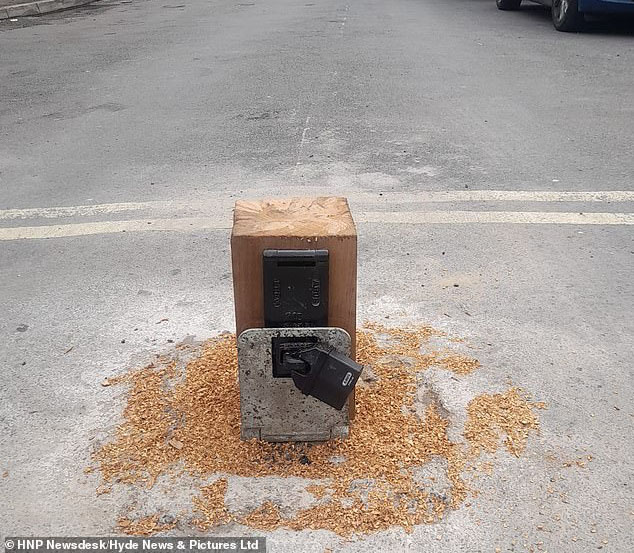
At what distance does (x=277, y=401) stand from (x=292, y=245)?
63 centimetres

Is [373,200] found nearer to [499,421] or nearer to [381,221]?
[381,221]

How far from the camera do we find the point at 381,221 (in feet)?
17.2

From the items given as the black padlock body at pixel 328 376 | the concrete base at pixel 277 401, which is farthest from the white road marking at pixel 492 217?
the black padlock body at pixel 328 376

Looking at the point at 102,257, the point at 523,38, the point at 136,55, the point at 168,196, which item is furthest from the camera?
the point at 523,38

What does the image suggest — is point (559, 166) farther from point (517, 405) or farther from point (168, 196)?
point (517, 405)

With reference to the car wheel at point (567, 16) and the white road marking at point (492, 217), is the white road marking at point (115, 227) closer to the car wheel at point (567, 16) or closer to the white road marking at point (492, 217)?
the white road marking at point (492, 217)

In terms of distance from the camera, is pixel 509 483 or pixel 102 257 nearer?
pixel 509 483

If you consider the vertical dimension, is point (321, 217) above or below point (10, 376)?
above

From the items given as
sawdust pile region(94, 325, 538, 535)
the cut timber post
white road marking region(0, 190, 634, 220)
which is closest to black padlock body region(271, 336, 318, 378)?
the cut timber post

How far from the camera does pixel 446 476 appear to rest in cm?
275

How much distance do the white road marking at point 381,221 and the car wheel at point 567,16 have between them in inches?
352

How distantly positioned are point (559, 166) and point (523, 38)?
7.62m

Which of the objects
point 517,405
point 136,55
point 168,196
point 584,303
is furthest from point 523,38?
point 517,405

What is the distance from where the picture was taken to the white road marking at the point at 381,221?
517 centimetres
